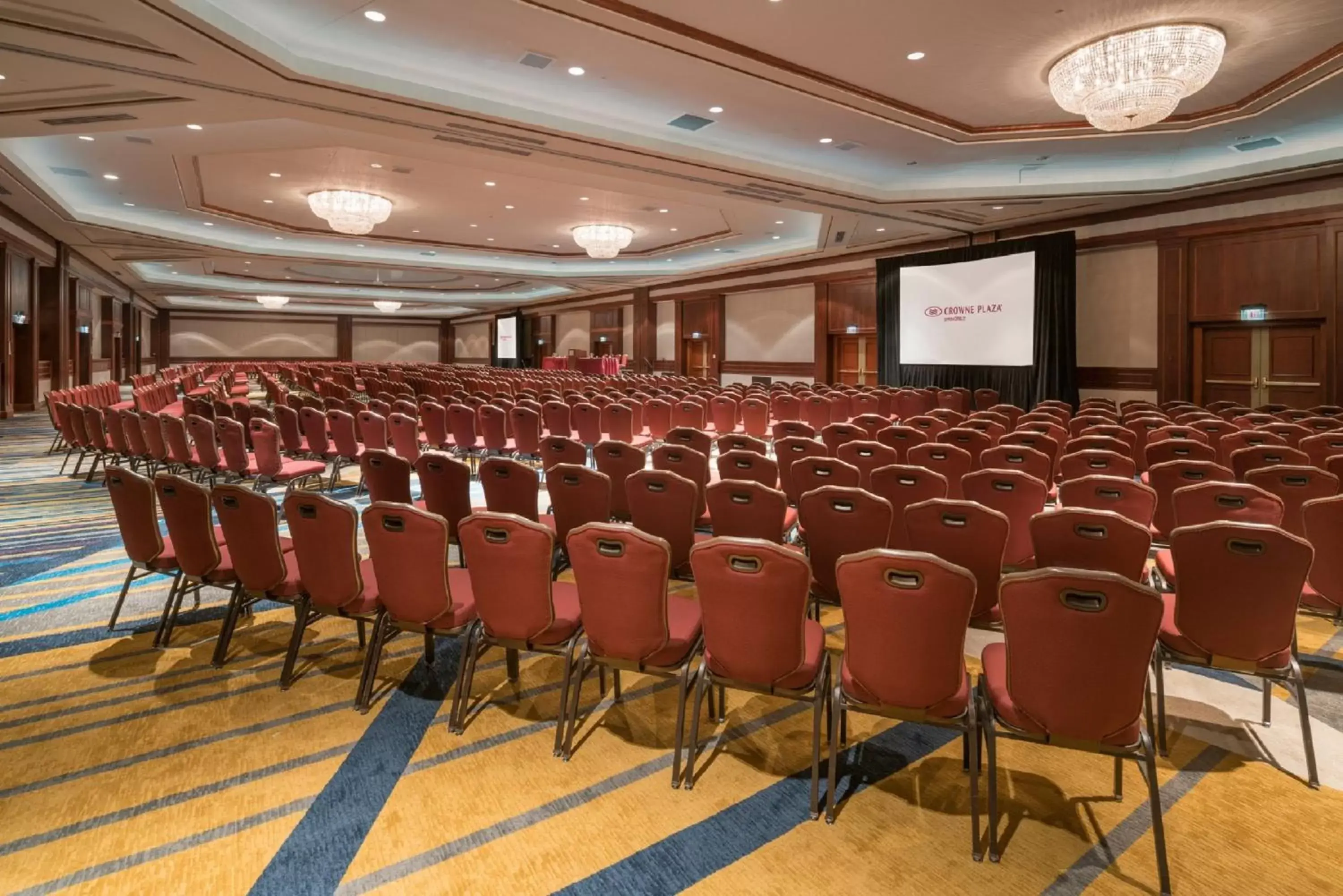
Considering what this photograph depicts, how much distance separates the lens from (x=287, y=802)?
2465 mm

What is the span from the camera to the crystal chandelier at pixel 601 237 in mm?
15297

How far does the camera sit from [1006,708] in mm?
2326

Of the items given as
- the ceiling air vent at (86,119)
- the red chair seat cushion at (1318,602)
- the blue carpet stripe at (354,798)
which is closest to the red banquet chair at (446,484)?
the blue carpet stripe at (354,798)

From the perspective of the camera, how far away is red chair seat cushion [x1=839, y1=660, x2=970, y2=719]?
238 cm

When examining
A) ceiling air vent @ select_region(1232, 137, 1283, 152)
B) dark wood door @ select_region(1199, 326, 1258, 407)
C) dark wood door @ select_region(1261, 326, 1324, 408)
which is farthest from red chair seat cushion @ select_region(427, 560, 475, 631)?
dark wood door @ select_region(1261, 326, 1324, 408)

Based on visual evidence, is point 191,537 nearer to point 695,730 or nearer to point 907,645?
point 695,730

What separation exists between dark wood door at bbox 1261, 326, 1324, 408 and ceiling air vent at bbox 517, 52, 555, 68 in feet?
38.4

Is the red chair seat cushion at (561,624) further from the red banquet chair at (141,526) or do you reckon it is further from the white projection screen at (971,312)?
the white projection screen at (971,312)

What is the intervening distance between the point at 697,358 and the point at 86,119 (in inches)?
708

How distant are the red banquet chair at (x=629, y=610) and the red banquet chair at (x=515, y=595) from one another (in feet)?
0.34

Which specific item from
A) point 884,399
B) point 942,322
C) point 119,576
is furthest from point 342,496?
point 942,322

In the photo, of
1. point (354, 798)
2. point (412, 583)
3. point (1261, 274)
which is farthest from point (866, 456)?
point (1261, 274)

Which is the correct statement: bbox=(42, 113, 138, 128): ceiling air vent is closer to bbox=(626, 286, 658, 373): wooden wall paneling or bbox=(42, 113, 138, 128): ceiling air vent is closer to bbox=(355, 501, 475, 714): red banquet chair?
bbox=(355, 501, 475, 714): red banquet chair

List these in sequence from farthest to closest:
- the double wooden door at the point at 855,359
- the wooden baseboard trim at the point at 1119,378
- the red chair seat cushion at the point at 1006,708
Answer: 1. the double wooden door at the point at 855,359
2. the wooden baseboard trim at the point at 1119,378
3. the red chair seat cushion at the point at 1006,708
